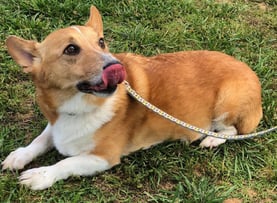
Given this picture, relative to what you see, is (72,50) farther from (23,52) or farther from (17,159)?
(17,159)

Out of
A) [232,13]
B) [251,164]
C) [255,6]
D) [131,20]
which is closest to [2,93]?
[131,20]

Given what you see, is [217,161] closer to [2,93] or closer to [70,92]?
[70,92]

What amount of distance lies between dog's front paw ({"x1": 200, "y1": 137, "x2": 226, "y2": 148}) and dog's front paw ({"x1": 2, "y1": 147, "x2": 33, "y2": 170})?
4.59ft

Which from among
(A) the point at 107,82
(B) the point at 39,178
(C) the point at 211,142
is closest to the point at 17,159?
(B) the point at 39,178

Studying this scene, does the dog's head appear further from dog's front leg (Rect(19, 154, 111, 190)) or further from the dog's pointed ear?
dog's front leg (Rect(19, 154, 111, 190))

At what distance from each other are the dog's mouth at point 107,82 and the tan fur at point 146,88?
0.07 m

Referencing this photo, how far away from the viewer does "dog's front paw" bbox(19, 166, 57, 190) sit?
11.9ft

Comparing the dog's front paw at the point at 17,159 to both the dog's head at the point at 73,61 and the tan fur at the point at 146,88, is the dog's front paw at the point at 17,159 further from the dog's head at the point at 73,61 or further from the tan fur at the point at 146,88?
the dog's head at the point at 73,61

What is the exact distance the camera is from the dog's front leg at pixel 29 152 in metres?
3.78

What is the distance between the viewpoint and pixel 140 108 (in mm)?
3914

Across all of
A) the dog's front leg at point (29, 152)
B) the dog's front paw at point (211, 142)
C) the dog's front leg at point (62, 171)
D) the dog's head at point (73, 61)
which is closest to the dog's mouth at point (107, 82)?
the dog's head at point (73, 61)

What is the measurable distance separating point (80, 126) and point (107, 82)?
1.93 ft

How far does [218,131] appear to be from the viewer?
4.36 metres

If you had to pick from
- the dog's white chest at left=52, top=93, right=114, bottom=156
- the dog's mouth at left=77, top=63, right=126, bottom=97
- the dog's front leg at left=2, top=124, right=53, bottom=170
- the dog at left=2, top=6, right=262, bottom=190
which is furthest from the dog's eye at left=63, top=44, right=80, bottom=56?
the dog's front leg at left=2, top=124, right=53, bottom=170
